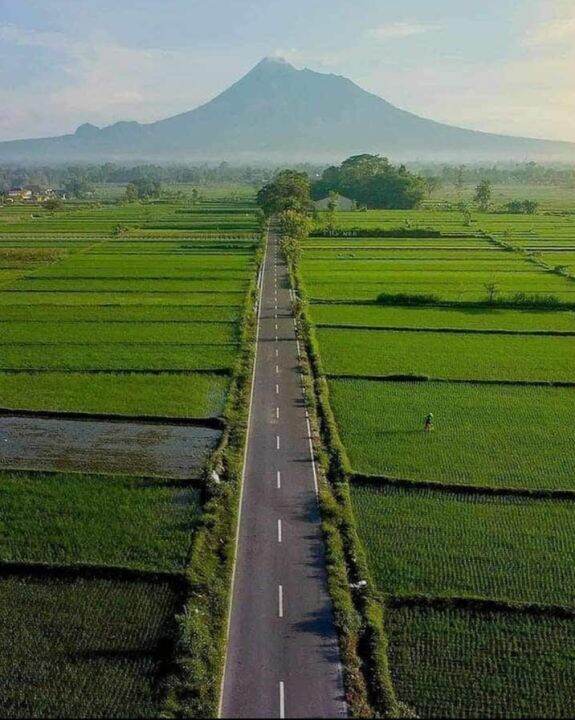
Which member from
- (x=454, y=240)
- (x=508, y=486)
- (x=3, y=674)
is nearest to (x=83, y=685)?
(x=3, y=674)

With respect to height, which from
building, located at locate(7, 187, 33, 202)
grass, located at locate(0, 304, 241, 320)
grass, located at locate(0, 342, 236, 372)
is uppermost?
building, located at locate(7, 187, 33, 202)

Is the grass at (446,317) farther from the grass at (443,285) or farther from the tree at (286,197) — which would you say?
the tree at (286,197)

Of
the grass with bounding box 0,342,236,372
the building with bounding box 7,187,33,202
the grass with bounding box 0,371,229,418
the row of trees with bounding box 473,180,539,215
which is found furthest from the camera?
the building with bounding box 7,187,33,202

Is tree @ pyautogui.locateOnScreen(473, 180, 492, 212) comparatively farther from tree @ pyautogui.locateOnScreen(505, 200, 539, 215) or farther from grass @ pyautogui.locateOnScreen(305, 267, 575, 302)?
grass @ pyautogui.locateOnScreen(305, 267, 575, 302)

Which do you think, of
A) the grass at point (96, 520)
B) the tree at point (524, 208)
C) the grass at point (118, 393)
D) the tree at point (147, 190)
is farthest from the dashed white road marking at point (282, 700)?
the tree at point (147, 190)

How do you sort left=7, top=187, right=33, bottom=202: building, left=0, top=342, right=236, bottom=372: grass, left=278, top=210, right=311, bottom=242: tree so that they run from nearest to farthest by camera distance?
left=0, top=342, right=236, bottom=372: grass → left=278, top=210, right=311, bottom=242: tree → left=7, top=187, right=33, bottom=202: building

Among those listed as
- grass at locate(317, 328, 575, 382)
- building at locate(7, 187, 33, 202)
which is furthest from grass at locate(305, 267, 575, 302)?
building at locate(7, 187, 33, 202)
